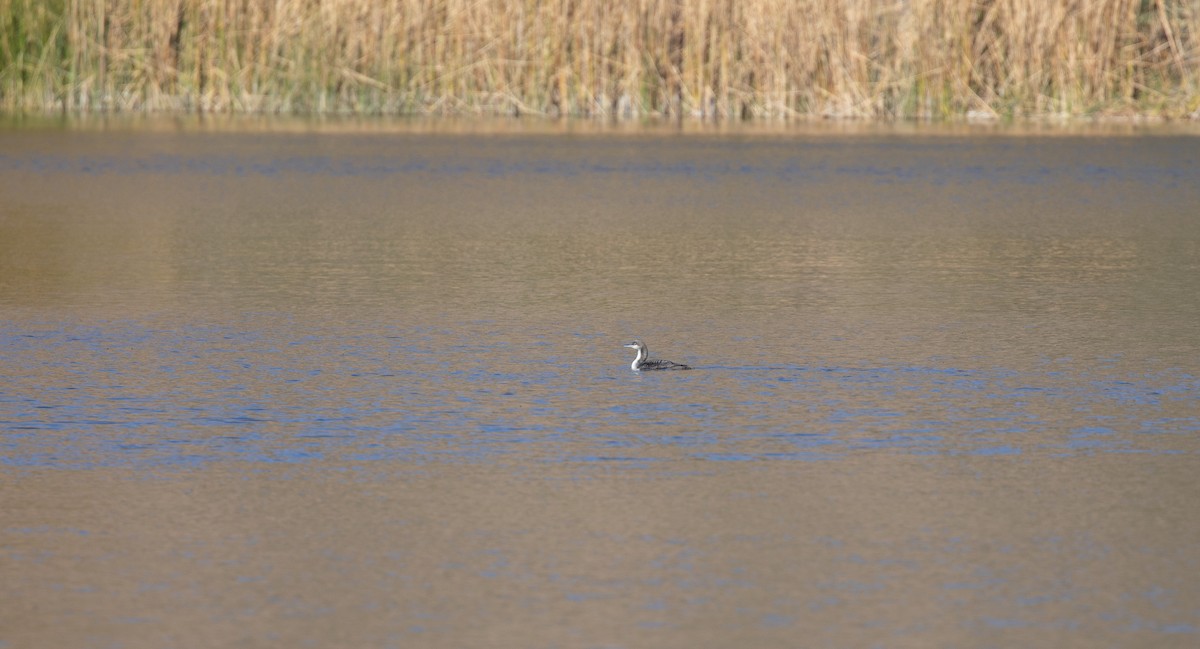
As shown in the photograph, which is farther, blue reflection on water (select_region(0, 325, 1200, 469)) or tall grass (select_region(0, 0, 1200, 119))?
tall grass (select_region(0, 0, 1200, 119))

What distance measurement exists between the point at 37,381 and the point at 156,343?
0.79 meters

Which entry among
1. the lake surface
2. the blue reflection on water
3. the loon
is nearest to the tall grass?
the lake surface

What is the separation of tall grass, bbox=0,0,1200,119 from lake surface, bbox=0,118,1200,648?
7.13 metres

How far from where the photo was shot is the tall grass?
1836cm

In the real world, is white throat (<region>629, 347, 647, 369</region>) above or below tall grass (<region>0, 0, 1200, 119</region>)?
below

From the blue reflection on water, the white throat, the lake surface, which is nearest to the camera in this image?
the lake surface

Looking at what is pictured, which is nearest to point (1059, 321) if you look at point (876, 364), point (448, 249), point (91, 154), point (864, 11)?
point (876, 364)

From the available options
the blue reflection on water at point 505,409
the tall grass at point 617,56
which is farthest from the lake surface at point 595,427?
the tall grass at point 617,56

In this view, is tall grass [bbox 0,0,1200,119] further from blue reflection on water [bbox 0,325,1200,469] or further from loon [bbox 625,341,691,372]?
loon [bbox 625,341,691,372]

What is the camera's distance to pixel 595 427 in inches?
212

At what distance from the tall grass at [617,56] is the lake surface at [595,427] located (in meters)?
7.13

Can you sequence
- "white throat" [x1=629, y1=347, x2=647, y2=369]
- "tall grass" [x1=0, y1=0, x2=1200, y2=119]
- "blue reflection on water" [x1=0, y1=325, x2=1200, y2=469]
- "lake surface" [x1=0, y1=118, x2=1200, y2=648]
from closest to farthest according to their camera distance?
"lake surface" [x1=0, y1=118, x2=1200, y2=648] → "blue reflection on water" [x1=0, y1=325, x2=1200, y2=469] → "white throat" [x1=629, y1=347, x2=647, y2=369] → "tall grass" [x1=0, y1=0, x2=1200, y2=119]

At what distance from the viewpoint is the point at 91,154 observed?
49.1 ft

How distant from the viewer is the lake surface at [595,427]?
372cm
